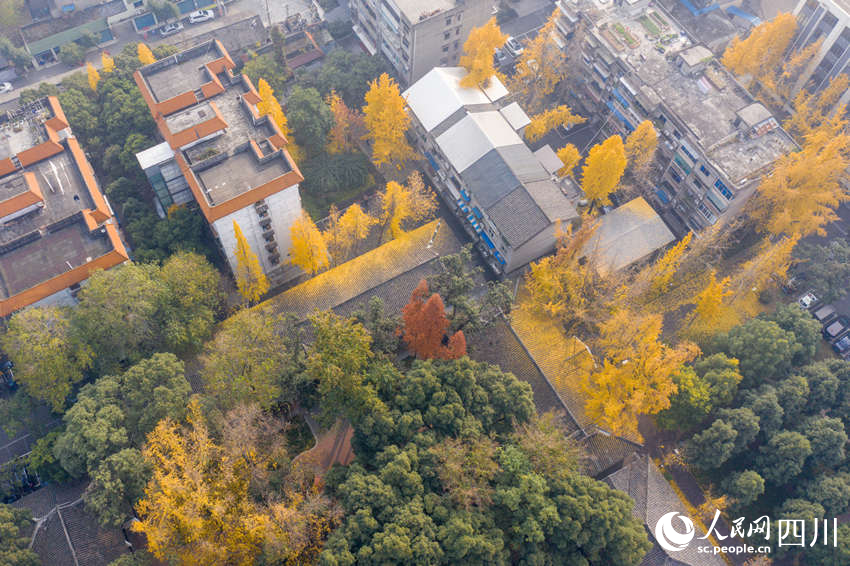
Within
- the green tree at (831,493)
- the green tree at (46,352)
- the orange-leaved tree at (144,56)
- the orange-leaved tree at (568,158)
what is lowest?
the green tree at (831,493)

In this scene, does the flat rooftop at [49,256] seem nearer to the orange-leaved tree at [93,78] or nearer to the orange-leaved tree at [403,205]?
the orange-leaved tree at [93,78]

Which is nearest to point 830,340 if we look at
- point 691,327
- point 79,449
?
point 691,327

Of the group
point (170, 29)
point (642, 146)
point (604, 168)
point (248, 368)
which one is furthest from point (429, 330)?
point (170, 29)

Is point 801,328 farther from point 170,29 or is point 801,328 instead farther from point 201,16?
point 170,29

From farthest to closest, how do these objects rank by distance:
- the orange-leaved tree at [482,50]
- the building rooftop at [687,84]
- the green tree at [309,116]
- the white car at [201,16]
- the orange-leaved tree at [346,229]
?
the white car at [201,16] < the orange-leaved tree at [482,50] < the green tree at [309,116] < the building rooftop at [687,84] < the orange-leaved tree at [346,229]

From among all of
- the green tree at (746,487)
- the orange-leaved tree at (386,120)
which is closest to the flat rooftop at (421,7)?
the orange-leaved tree at (386,120)

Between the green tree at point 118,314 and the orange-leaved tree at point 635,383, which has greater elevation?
the green tree at point 118,314
